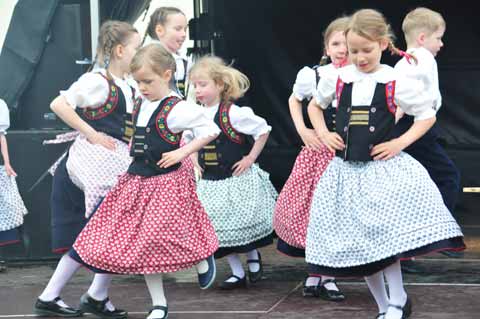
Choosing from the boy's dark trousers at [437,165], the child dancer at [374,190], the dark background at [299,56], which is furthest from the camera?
the dark background at [299,56]

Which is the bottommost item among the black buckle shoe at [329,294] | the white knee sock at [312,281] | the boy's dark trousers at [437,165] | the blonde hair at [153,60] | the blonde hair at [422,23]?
the black buckle shoe at [329,294]

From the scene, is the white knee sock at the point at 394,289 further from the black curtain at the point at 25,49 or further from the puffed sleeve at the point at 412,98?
the black curtain at the point at 25,49

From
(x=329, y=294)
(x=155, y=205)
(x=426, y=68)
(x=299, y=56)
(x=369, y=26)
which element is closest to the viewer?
(x=369, y=26)

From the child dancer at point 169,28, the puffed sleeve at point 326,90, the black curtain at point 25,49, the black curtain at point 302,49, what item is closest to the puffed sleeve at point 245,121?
the child dancer at point 169,28

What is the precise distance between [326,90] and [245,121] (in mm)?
1296

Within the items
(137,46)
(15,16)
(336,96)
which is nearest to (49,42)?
(15,16)

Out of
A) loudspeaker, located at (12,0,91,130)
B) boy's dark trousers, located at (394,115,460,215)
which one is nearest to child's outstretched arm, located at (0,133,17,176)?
loudspeaker, located at (12,0,91,130)

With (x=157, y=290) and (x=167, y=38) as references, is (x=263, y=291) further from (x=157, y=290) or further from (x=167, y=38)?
(x=167, y=38)

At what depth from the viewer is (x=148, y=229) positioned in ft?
17.3

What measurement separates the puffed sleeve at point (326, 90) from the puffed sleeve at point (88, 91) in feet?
3.75

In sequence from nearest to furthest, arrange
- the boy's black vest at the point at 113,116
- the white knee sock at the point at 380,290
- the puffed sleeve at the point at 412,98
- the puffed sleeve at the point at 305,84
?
the puffed sleeve at the point at 412,98
the white knee sock at the point at 380,290
the boy's black vest at the point at 113,116
the puffed sleeve at the point at 305,84

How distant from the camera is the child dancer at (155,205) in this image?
5.27 metres

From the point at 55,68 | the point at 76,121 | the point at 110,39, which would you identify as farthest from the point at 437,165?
the point at 55,68

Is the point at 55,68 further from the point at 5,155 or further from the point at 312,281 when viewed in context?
the point at 312,281
